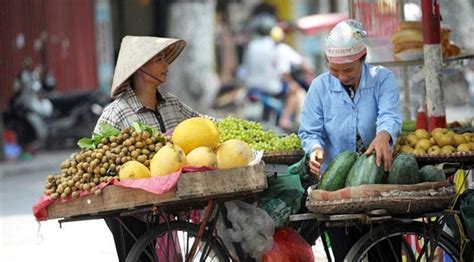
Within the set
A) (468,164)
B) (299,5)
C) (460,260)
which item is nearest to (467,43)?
(468,164)

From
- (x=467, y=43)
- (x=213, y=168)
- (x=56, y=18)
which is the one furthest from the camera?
(x=56, y=18)

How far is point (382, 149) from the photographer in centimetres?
585

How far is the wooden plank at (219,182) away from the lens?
18.5 ft

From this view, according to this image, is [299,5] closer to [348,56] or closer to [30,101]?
[30,101]

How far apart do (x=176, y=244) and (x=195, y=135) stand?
1.99 ft

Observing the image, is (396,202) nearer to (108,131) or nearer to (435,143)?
(435,143)

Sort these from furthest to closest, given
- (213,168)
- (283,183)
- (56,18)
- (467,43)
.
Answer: (56,18)
(467,43)
(283,183)
(213,168)

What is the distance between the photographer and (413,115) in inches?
369

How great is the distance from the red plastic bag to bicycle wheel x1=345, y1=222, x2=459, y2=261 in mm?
404

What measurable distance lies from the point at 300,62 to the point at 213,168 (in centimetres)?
1432

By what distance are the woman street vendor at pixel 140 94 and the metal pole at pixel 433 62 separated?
1.86 metres

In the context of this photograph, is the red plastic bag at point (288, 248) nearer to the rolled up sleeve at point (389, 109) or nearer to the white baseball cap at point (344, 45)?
the rolled up sleeve at point (389, 109)

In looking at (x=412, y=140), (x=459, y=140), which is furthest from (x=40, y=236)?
(x=459, y=140)

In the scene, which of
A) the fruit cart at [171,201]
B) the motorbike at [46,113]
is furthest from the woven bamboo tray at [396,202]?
the motorbike at [46,113]
